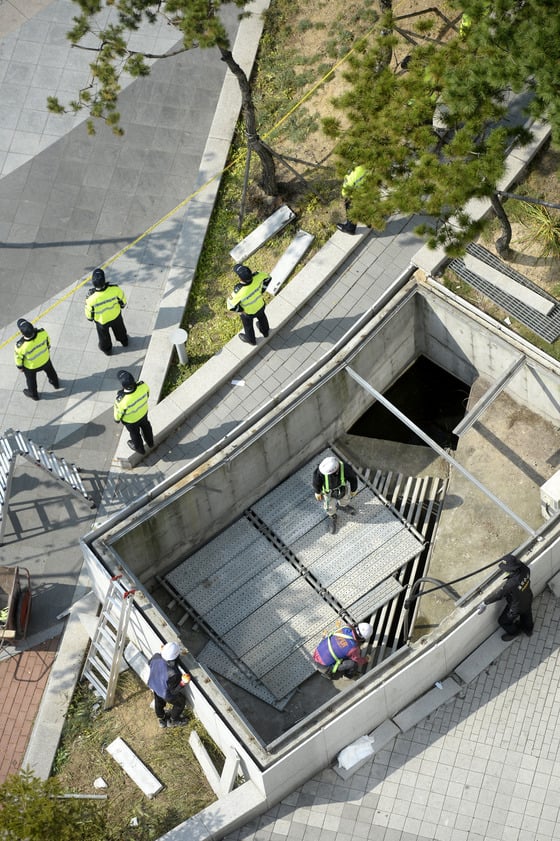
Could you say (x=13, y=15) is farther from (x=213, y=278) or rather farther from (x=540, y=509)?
(x=540, y=509)

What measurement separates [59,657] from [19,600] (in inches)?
45.7

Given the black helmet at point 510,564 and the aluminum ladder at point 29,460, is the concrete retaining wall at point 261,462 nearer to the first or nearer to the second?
the aluminum ladder at point 29,460

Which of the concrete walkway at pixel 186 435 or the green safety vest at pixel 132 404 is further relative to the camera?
the green safety vest at pixel 132 404

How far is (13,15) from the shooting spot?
26875 mm

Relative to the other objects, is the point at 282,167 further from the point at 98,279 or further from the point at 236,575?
the point at 236,575

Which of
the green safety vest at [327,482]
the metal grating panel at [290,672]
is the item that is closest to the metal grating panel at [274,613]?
the metal grating panel at [290,672]

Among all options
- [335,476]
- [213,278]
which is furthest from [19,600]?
[213,278]

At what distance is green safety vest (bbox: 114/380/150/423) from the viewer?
2056 centimetres

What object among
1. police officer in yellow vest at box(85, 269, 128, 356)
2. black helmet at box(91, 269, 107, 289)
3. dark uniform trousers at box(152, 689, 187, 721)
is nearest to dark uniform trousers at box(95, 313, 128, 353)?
police officer in yellow vest at box(85, 269, 128, 356)

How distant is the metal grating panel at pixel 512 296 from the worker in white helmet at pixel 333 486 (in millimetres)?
3985

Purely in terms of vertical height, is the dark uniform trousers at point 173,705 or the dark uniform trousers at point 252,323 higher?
the dark uniform trousers at point 252,323

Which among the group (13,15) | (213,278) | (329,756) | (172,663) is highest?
(13,15)

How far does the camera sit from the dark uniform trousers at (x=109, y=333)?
2234 cm

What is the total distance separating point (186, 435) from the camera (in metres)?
22.3
